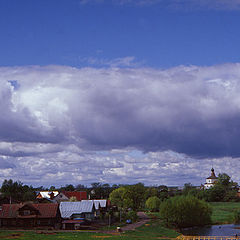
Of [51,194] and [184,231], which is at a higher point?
[51,194]

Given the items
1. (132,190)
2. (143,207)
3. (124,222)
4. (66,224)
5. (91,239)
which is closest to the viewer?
(91,239)

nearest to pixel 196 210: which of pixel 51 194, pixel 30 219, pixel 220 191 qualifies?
pixel 30 219

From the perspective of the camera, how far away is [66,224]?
Result: 78688 millimetres

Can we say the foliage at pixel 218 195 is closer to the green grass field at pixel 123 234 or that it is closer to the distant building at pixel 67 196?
the green grass field at pixel 123 234

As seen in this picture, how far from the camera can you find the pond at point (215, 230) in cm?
7675

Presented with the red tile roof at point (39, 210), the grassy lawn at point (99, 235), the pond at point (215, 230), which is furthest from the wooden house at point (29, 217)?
the pond at point (215, 230)

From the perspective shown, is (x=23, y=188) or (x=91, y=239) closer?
(x=91, y=239)

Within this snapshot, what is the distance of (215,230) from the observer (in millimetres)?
82500

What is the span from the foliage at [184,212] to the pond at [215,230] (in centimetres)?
251

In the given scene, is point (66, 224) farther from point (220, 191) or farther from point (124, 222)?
point (220, 191)

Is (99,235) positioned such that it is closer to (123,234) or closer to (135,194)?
(123,234)

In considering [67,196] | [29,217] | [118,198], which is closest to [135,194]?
[118,198]

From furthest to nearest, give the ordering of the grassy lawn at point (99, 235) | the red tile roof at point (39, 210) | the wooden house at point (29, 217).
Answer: the red tile roof at point (39, 210) < the wooden house at point (29, 217) < the grassy lawn at point (99, 235)

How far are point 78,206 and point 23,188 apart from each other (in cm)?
7261
